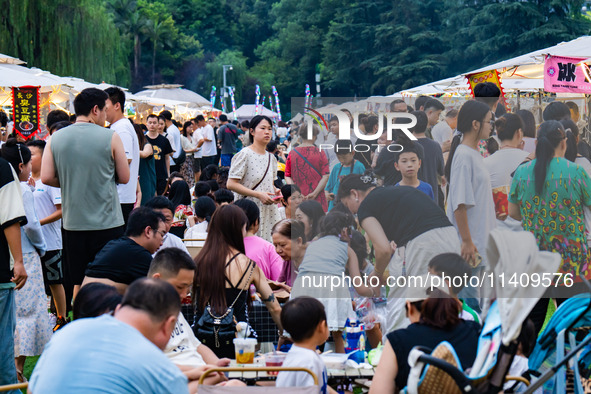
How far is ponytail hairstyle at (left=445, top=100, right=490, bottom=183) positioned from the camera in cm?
490

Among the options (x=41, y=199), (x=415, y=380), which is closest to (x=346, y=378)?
(x=415, y=380)

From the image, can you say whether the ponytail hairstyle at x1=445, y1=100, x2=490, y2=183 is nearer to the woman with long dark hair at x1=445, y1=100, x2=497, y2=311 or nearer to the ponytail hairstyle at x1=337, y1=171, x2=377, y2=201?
the woman with long dark hair at x1=445, y1=100, x2=497, y2=311

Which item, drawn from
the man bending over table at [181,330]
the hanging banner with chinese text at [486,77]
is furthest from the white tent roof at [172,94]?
the man bending over table at [181,330]

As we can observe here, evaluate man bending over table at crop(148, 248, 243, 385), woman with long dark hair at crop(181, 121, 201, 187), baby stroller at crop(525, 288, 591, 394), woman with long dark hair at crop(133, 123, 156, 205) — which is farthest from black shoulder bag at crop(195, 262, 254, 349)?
woman with long dark hair at crop(181, 121, 201, 187)

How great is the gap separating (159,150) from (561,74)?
5138mm

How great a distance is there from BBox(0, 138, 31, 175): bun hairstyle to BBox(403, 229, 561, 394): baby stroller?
385 cm

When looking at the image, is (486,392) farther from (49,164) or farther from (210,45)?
(210,45)

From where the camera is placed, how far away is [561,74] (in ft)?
29.5

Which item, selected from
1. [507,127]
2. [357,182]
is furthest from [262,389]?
[507,127]

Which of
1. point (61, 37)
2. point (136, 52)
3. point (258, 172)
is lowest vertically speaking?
point (258, 172)

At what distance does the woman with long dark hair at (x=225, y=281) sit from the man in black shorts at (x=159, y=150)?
577 cm

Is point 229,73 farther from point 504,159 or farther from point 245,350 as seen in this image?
point 245,350

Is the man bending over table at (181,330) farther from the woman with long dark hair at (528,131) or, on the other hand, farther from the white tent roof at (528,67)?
the white tent roof at (528,67)

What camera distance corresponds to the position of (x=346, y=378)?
447 cm
